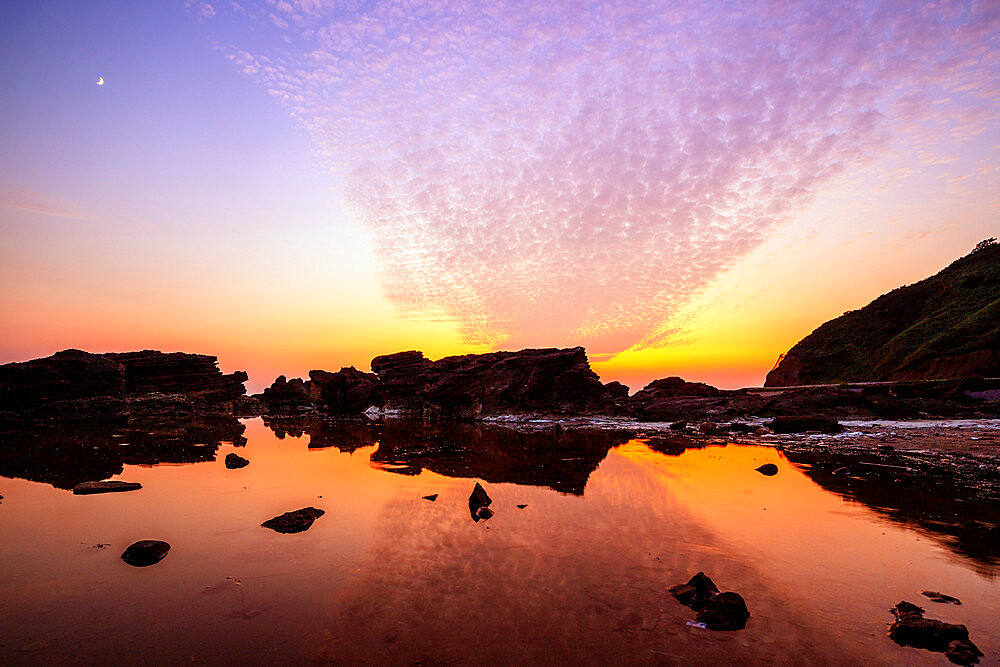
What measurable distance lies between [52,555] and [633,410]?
156 feet

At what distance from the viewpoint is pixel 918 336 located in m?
54.2

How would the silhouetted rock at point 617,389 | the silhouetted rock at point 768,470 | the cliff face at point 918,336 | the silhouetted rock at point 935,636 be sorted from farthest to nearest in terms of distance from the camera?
the silhouetted rock at point 617,389 → the cliff face at point 918,336 → the silhouetted rock at point 768,470 → the silhouetted rock at point 935,636

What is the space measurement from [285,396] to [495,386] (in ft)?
131

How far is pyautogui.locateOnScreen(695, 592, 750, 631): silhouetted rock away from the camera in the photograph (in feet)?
16.4

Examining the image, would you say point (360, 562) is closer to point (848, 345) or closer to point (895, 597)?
point (895, 597)

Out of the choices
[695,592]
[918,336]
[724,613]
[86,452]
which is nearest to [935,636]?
[724,613]

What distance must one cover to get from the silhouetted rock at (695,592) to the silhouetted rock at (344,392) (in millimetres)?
59194

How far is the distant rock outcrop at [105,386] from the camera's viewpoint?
119ft

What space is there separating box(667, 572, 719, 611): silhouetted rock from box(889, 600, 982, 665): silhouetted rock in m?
1.89

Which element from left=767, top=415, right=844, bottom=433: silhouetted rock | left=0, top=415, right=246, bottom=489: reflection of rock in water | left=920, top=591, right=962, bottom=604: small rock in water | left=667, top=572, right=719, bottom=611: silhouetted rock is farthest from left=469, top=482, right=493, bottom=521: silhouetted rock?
left=767, top=415, right=844, bottom=433: silhouetted rock

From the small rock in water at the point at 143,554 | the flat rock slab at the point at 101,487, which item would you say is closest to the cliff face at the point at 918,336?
the small rock in water at the point at 143,554

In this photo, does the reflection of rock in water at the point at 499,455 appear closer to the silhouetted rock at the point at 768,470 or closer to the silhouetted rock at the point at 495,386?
the silhouetted rock at the point at 768,470

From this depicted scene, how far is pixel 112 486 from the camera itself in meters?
11.4

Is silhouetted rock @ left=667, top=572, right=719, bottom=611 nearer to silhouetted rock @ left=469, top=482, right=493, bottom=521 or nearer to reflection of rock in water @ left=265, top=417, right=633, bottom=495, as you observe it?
silhouetted rock @ left=469, top=482, right=493, bottom=521
